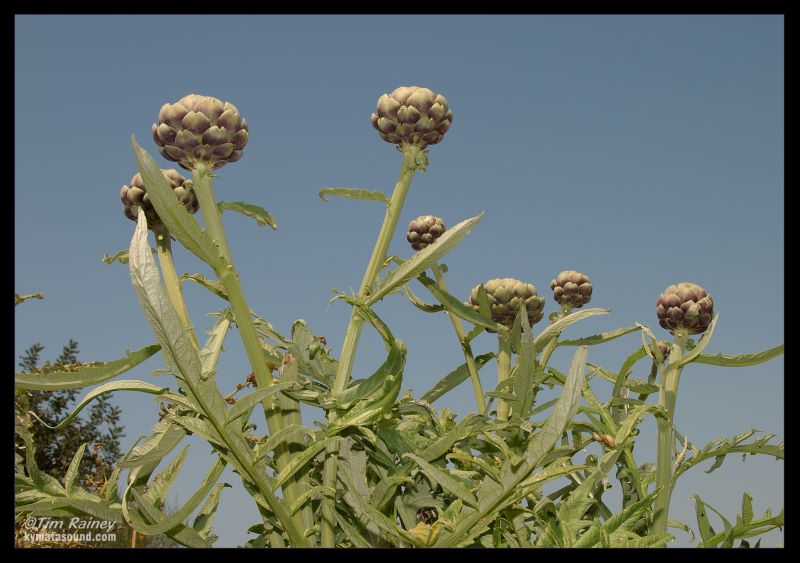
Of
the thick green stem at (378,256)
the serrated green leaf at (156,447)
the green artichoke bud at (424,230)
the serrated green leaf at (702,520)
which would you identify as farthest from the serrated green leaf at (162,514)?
the serrated green leaf at (702,520)

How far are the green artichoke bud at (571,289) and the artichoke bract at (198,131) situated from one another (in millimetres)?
1150

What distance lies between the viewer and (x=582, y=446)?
6.42 ft

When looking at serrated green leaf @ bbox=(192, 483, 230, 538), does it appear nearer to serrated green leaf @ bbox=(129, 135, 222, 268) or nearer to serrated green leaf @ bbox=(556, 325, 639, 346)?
serrated green leaf @ bbox=(129, 135, 222, 268)

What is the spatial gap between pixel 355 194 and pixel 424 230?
1.98 feet

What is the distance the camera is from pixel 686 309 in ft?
7.11

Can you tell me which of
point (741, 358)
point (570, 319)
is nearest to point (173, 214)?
point (570, 319)

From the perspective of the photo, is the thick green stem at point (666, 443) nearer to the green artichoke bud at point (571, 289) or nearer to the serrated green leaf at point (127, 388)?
the green artichoke bud at point (571, 289)

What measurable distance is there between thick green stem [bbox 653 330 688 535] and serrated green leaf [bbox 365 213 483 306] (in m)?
0.73

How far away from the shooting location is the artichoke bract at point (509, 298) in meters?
2.21

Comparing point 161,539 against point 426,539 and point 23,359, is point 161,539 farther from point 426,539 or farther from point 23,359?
point 426,539

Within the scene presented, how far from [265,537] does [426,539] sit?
491 millimetres
